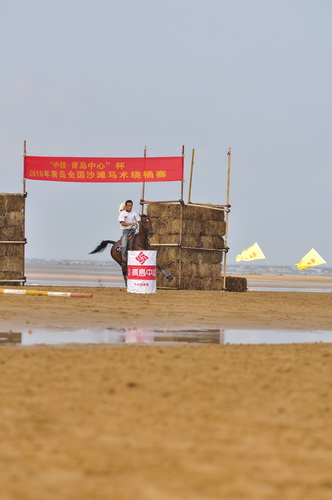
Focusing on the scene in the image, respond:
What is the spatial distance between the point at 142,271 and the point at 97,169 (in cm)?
588

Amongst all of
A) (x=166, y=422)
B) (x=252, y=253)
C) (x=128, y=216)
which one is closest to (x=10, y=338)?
(x=166, y=422)

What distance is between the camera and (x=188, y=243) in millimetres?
27281

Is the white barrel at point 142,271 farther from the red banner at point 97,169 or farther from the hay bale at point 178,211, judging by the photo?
the red banner at point 97,169

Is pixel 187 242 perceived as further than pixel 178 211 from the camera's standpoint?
Yes

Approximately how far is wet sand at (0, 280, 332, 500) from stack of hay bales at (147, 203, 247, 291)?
52.6 ft

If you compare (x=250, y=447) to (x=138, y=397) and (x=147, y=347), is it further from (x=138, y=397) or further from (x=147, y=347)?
(x=147, y=347)

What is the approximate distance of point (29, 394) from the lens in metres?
6.78

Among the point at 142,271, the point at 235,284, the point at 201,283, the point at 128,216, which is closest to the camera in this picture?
the point at 142,271

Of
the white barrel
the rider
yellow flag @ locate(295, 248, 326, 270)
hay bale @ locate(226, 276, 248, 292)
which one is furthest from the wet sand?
yellow flag @ locate(295, 248, 326, 270)

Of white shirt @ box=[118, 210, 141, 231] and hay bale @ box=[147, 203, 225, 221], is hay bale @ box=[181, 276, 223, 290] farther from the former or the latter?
white shirt @ box=[118, 210, 141, 231]

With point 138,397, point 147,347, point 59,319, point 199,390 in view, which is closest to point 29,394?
point 138,397

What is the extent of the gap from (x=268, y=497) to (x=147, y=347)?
20.8ft

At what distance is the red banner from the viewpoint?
27164 millimetres

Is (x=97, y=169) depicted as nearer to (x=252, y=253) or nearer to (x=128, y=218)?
(x=128, y=218)
